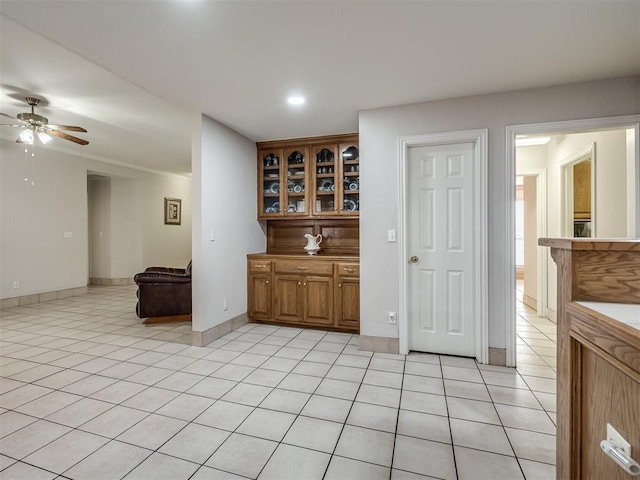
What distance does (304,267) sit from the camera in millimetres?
3951

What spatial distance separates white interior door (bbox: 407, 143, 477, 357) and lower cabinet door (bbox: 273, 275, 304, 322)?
1.42 meters

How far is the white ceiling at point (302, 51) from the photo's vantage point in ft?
5.93

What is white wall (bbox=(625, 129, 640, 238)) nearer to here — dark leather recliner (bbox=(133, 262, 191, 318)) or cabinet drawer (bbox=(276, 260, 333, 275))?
cabinet drawer (bbox=(276, 260, 333, 275))

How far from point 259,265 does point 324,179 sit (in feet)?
4.70

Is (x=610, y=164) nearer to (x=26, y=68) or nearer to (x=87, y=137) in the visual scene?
(x=26, y=68)

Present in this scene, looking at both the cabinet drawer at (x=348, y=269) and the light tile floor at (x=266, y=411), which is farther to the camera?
the cabinet drawer at (x=348, y=269)

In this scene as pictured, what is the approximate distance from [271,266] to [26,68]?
117 inches

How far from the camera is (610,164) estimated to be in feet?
10.4

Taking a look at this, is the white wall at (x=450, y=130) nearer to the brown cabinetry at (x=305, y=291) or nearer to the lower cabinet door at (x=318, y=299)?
the brown cabinetry at (x=305, y=291)

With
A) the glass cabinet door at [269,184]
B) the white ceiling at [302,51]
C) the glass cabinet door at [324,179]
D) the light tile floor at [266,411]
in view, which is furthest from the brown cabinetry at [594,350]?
the glass cabinet door at [269,184]

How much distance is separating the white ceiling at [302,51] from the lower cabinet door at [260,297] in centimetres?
201

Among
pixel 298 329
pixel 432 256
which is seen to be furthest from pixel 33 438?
pixel 432 256

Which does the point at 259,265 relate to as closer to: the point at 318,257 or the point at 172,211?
the point at 318,257

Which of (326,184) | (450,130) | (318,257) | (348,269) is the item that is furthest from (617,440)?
(326,184)
